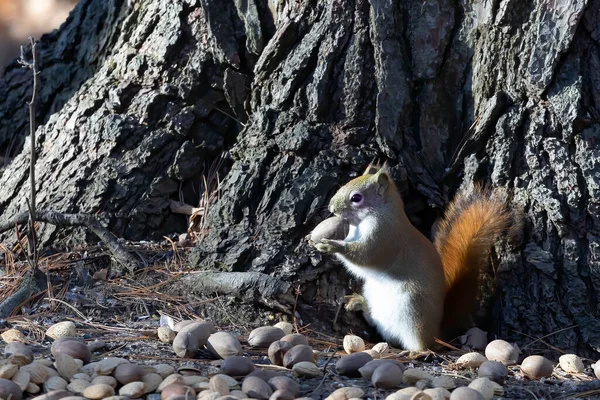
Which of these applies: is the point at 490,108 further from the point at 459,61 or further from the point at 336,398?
the point at 336,398

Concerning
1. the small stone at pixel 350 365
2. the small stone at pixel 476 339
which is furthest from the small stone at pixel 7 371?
the small stone at pixel 476 339

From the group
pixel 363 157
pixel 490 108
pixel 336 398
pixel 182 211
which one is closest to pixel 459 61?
pixel 490 108

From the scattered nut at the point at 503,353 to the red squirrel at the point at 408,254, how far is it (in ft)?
0.82

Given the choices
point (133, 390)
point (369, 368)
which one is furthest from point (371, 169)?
point (133, 390)

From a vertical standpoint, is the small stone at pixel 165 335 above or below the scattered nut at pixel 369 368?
below

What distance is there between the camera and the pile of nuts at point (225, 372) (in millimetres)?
1720

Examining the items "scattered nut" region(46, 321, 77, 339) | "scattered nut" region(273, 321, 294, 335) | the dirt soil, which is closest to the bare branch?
the dirt soil

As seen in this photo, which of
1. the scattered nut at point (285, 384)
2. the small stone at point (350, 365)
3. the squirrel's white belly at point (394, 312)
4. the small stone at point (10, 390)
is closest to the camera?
the small stone at point (10, 390)

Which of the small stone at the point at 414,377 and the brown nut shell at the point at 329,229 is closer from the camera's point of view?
the small stone at the point at 414,377

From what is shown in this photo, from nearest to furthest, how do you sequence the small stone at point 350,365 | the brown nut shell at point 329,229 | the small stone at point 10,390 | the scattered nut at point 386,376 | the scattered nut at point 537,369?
the small stone at point 10,390, the scattered nut at point 386,376, the small stone at point 350,365, the scattered nut at point 537,369, the brown nut shell at point 329,229

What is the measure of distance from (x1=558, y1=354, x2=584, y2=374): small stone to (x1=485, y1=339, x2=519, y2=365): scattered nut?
0.15m

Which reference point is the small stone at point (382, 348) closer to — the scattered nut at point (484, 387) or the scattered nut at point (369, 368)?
the scattered nut at point (369, 368)

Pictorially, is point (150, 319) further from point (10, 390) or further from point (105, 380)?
point (10, 390)

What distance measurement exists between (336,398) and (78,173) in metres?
1.61
